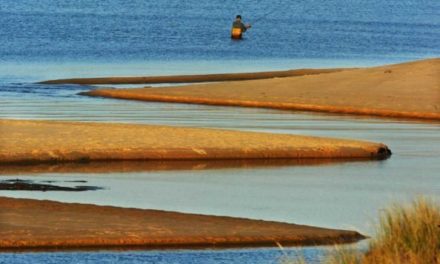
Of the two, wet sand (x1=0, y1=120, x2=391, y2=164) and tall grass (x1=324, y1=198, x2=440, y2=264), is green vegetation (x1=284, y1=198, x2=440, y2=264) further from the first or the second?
wet sand (x1=0, y1=120, x2=391, y2=164)

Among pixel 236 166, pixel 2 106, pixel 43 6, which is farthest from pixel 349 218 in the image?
pixel 43 6

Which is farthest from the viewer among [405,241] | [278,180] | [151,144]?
[151,144]

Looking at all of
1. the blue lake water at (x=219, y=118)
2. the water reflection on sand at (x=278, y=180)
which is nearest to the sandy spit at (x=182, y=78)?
the blue lake water at (x=219, y=118)

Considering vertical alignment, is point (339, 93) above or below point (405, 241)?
above

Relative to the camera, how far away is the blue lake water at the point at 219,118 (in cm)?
2183

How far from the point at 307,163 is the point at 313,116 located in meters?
9.94

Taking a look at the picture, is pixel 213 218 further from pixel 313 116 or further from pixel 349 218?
pixel 313 116

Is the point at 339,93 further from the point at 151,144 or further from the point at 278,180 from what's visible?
the point at 278,180

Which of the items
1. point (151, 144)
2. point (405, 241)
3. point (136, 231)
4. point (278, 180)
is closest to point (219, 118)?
point (151, 144)

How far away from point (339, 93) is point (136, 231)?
2389cm

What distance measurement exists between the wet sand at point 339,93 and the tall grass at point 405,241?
22811mm

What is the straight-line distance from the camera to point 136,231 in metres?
19.0

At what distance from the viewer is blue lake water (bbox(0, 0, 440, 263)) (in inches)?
859

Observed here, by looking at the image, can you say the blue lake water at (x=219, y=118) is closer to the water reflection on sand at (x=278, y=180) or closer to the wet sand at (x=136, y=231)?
the water reflection on sand at (x=278, y=180)
